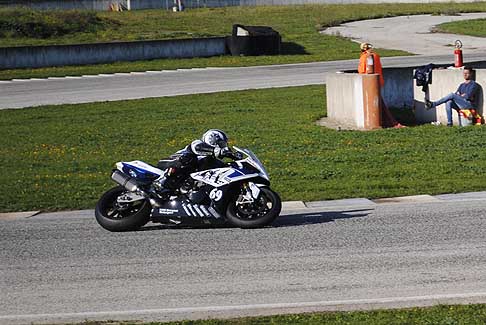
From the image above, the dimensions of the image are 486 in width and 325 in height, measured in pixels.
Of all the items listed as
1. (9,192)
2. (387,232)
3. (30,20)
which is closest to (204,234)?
(387,232)

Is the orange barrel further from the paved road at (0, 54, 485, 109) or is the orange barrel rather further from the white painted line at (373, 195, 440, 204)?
the paved road at (0, 54, 485, 109)

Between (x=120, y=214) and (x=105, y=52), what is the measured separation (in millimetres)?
28762

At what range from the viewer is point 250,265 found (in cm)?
1035

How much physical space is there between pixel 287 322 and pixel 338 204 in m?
5.90

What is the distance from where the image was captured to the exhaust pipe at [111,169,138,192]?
12477mm

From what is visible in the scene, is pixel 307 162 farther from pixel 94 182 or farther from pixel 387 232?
pixel 387 232

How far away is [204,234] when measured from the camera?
12.2 meters

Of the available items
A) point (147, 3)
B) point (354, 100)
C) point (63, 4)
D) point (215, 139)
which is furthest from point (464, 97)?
point (147, 3)

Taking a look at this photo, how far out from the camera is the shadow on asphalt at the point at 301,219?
12.6 m

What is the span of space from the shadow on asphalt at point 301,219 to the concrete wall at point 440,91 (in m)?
8.11

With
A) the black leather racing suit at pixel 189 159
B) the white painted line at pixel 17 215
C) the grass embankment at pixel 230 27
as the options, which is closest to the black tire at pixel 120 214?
the black leather racing suit at pixel 189 159

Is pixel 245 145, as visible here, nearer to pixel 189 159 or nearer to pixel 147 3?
pixel 189 159

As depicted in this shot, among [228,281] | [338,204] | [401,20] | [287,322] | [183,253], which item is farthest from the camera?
[401,20]

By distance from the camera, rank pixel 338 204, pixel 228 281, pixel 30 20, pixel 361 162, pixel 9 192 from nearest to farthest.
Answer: pixel 228 281 < pixel 338 204 < pixel 9 192 < pixel 361 162 < pixel 30 20
